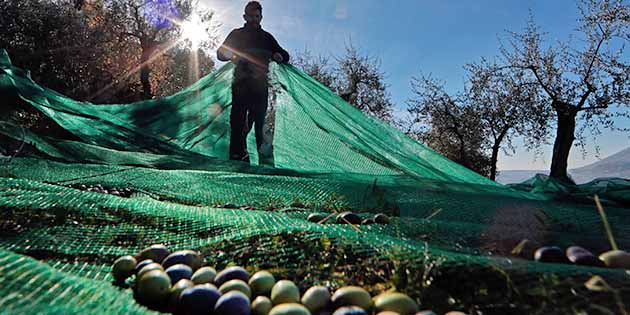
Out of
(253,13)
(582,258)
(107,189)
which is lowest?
(582,258)

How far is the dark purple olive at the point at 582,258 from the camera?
150 centimetres

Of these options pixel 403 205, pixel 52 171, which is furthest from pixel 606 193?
pixel 52 171

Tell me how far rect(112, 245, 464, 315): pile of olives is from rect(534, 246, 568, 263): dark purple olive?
0.59 m

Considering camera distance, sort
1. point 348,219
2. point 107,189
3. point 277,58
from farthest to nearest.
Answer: point 277,58 → point 107,189 → point 348,219

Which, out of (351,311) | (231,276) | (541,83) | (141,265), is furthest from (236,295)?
(541,83)

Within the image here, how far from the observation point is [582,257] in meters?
1.53

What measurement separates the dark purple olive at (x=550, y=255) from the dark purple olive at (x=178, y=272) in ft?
3.99

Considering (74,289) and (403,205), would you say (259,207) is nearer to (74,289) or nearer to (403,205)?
(403,205)

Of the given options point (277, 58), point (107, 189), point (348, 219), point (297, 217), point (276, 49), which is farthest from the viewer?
point (276, 49)

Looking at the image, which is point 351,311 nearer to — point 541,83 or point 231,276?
point 231,276

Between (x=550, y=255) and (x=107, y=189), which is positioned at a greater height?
(x=107, y=189)

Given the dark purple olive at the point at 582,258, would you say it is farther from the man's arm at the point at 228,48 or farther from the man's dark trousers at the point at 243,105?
the man's arm at the point at 228,48

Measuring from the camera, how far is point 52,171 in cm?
386

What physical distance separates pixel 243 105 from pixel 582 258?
502 centimetres
